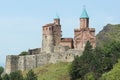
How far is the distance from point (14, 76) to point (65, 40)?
17844 millimetres

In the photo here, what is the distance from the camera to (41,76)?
121 m

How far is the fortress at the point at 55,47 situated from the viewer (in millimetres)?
128750

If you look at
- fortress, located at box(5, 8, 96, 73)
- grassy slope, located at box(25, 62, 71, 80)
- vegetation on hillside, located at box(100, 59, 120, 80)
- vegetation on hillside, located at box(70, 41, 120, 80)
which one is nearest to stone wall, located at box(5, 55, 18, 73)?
fortress, located at box(5, 8, 96, 73)

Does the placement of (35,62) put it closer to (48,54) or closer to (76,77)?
(48,54)

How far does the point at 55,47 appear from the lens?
131500 millimetres

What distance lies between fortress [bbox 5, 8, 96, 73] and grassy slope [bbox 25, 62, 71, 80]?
243cm

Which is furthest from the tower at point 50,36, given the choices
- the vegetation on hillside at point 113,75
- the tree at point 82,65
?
the vegetation on hillside at point 113,75

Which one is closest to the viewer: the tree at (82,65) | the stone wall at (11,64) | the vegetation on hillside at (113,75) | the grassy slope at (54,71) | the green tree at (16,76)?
the vegetation on hillside at (113,75)

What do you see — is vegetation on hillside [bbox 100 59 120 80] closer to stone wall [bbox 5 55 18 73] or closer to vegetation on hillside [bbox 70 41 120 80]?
vegetation on hillside [bbox 70 41 120 80]

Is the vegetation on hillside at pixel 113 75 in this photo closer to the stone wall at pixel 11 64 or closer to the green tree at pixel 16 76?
the green tree at pixel 16 76

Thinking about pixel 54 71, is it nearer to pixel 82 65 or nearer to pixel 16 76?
pixel 16 76

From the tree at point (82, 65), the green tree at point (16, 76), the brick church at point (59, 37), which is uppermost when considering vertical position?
the brick church at point (59, 37)

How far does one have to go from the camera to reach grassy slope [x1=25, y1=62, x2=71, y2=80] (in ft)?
389

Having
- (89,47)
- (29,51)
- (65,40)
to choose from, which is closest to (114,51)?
(89,47)
